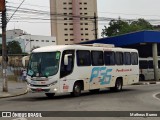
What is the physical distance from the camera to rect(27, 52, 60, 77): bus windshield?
2116 cm

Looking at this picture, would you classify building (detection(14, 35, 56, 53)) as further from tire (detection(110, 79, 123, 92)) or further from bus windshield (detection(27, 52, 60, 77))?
bus windshield (detection(27, 52, 60, 77))

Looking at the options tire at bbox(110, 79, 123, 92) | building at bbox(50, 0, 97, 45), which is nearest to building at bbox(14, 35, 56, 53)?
building at bbox(50, 0, 97, 45)

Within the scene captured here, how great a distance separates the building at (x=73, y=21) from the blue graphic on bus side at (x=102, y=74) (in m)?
56.2

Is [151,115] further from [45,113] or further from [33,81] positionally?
[33,81]

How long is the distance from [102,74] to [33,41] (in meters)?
124

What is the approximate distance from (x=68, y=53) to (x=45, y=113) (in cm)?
831

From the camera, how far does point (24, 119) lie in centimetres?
1221

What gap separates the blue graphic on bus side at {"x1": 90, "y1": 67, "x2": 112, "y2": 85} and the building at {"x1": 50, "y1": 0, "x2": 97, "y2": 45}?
5616cm

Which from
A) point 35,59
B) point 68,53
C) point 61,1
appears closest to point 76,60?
point 68,53

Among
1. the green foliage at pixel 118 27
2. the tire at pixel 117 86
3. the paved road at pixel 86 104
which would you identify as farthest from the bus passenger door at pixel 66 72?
the green foliage at pixel 118 27

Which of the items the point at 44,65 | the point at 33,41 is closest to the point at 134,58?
the point at 44,65

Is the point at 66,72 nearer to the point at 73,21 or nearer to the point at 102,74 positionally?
the point at 102,74

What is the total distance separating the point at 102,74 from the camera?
24.8m

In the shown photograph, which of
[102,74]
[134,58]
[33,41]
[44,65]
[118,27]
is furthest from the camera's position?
[33,41]
